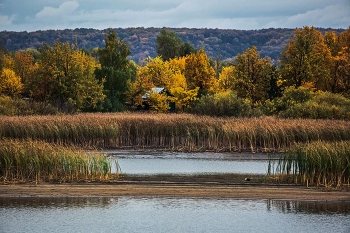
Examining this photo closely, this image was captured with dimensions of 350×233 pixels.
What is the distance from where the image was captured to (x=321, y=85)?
2709 inches

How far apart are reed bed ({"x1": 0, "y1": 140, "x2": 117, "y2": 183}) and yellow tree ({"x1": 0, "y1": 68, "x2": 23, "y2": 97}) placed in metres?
55.9

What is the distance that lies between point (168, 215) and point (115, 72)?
52.0 m

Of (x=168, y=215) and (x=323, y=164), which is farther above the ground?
(x=323, y=164)

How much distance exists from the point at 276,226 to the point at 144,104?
57.4m

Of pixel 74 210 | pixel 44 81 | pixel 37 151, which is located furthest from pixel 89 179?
pixel 44 81

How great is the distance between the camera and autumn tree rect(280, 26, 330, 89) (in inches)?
2596

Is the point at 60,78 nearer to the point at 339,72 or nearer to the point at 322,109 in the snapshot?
the point at 322,109

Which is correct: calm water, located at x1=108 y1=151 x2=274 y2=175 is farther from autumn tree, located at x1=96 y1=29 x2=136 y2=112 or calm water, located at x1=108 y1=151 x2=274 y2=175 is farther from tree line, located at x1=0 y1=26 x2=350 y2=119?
autumn tree, located at x1=96 y1=29 x2=136 y2=112

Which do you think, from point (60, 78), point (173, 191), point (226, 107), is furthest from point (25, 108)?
point (173, 191)

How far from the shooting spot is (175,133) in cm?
4378

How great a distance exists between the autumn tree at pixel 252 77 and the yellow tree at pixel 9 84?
2958cm

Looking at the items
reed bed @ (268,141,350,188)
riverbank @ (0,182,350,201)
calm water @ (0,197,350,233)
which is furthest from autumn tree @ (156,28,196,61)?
calm water @ (0,197,350,233)

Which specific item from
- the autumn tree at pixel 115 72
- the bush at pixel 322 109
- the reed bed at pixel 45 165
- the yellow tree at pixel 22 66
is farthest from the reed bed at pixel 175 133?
the yellow tree at pixel 22 66

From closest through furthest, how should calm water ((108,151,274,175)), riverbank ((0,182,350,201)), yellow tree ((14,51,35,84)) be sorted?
riverbank ((0,182,350,201)) < calm water ((108,151,274,175)) < yellow tree ((14,51,35,84))
